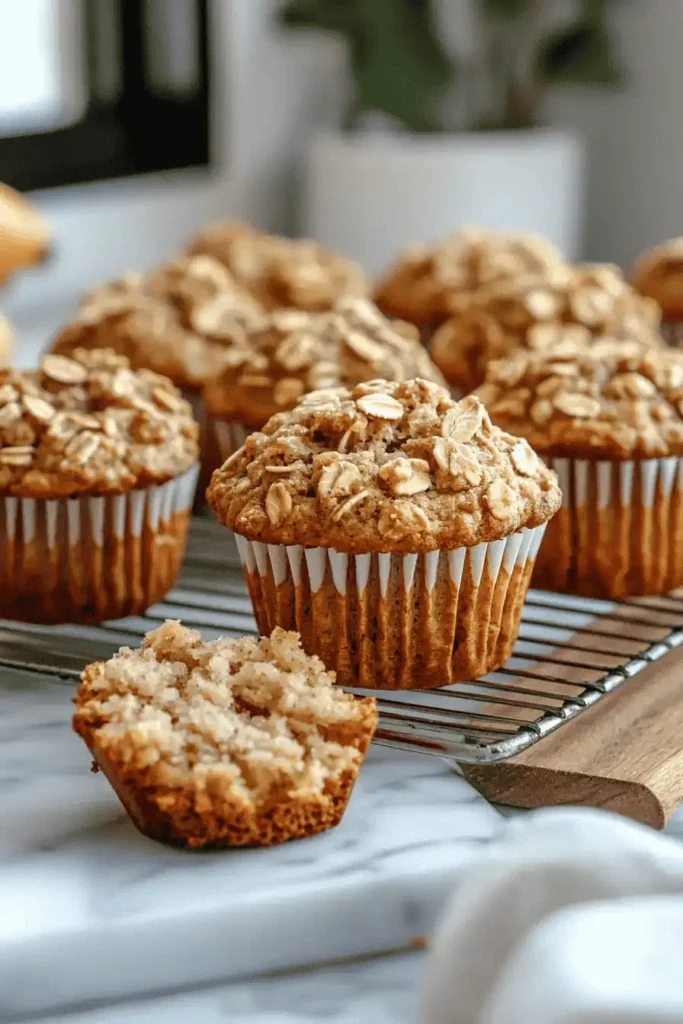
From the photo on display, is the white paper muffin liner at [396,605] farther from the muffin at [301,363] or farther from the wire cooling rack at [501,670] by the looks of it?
the muffin at [301,363]

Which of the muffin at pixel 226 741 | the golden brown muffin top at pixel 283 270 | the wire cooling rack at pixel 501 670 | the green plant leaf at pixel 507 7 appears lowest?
the wire cooling rack at pixel 501 670

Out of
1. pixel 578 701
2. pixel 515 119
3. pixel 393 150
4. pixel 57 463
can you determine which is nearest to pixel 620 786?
pixel 578 701

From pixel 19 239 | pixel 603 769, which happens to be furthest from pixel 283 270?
pixel 603 769

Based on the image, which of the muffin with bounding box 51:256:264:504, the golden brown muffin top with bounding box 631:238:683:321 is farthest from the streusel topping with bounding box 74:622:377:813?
the golden brown muffin top with bounding box 631:238:683:321

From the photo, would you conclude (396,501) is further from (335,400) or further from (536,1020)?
(536,1020)

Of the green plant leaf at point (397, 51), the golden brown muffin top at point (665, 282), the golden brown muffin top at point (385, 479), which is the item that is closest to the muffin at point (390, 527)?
the golden brown muffin top at point (385, 479)

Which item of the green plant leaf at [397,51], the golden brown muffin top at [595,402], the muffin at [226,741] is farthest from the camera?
the green plant leaf at [397,51]
